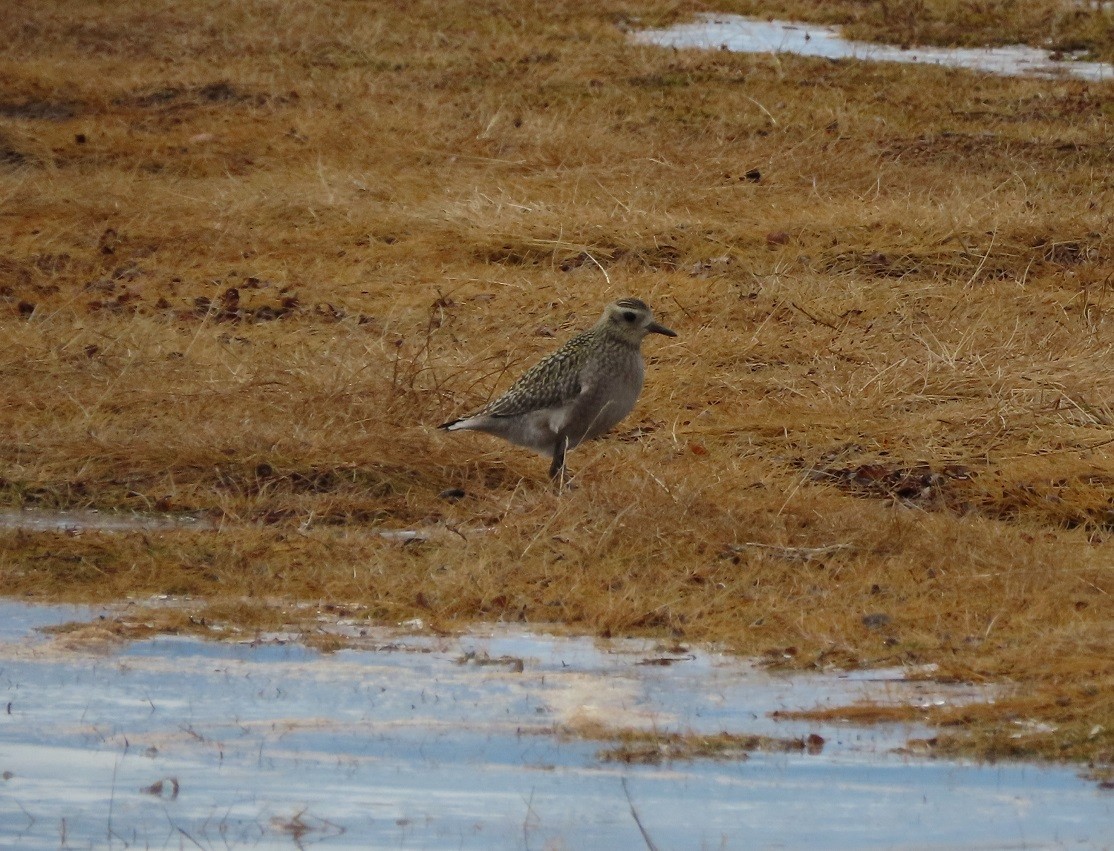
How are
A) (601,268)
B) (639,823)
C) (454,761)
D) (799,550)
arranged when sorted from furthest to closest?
(601,268) < (799,550) < (454,761) < (639,823)

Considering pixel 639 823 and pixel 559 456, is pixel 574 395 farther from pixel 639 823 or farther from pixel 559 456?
pixel 639 823

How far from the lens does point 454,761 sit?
582 cm

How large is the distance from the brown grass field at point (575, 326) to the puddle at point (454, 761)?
33 centimetres

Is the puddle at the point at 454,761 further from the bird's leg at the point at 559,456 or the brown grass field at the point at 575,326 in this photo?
the bird's leg at the point at 559,456

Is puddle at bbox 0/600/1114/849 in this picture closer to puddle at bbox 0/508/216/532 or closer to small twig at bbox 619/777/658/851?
small twig at bbox 619/777/658/851

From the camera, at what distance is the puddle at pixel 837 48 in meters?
20.8

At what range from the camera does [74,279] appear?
1395cm

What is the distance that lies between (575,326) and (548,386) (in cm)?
341

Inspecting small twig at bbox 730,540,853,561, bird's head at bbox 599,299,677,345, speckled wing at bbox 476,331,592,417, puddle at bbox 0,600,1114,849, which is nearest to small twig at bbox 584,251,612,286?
bird's head at bbox 599,299,677,345

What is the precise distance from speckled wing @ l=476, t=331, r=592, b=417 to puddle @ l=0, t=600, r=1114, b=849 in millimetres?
2273

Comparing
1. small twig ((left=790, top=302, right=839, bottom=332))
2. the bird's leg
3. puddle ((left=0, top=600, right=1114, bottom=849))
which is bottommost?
small twig ((left=790, top=302, right=839, bottom=332))

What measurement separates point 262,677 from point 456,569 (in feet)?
4.84

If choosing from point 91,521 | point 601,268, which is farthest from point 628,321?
point 601,268

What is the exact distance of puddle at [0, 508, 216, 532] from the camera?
855 cm
